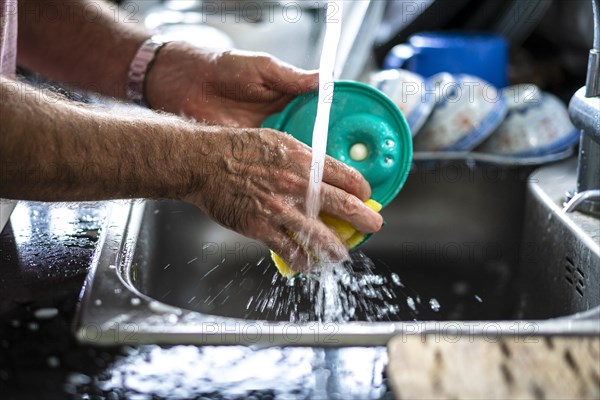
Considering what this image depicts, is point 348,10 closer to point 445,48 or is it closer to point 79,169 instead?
point 445,48

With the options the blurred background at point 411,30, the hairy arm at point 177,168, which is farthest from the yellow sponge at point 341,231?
the blurred background at point 411,30

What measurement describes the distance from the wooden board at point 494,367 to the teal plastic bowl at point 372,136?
0.33 m

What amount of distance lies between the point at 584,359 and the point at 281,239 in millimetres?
395

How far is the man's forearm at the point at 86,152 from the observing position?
83cm

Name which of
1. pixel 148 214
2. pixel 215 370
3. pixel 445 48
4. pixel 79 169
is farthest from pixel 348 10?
pixel 215 370

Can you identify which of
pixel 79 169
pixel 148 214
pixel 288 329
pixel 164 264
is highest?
pixel 79 169

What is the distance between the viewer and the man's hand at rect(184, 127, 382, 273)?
955 millimetres

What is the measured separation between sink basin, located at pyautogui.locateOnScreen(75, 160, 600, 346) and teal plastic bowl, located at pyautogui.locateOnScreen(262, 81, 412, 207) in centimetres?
20

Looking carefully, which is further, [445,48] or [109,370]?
[445,48]

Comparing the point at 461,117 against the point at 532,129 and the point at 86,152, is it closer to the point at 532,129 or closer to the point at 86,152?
the point at 532,129

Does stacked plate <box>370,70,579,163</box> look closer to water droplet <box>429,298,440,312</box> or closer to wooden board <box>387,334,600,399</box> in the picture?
water droplet <box>429,298,440,312</box>

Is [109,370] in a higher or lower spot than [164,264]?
higher

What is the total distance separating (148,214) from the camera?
125cm

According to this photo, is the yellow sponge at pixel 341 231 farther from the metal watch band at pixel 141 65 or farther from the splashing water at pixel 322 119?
the metal watch band at pixel 141 65
